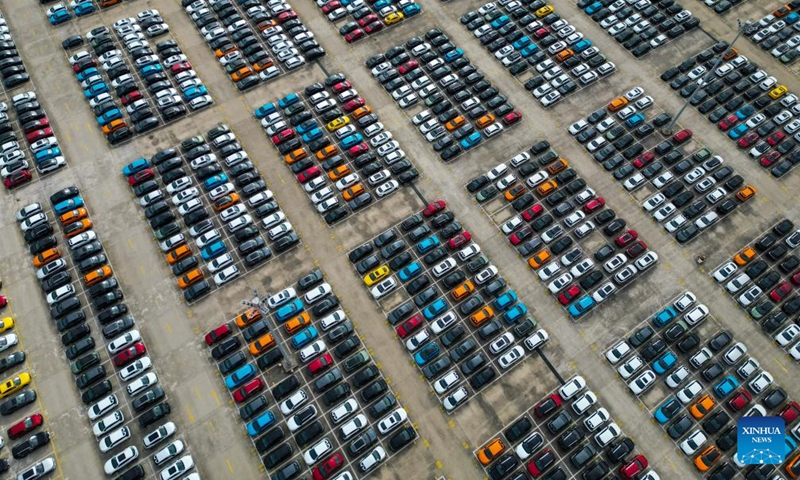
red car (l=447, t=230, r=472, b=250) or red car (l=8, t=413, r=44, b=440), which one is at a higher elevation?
red car (l=8, t=413, r=44, b=440)

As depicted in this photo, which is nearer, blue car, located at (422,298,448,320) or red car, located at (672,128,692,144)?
blue car, located at (422,298,448,320)

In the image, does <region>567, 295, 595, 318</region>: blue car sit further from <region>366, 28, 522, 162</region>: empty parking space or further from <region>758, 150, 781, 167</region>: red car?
<region>758, 150, 781, 167</region>: red car

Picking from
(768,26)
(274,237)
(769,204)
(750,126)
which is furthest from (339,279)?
(768,26)

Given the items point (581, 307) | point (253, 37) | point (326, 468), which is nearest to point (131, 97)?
point (253, 37)

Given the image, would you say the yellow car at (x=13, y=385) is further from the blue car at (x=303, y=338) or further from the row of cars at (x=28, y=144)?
the blue car at (x=303, y=338)

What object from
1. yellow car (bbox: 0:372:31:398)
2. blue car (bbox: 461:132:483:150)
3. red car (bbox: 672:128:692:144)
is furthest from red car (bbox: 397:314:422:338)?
red car (bbox: 672:128:692:144)

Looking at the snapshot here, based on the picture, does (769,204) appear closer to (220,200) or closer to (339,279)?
(339,279)
